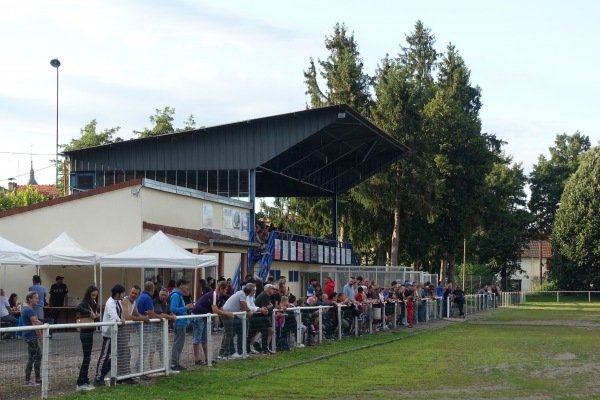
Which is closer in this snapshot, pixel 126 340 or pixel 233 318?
pixel 126 340

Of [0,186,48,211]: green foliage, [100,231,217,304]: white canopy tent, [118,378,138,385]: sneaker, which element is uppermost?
[0,186,48,211]: green foliage

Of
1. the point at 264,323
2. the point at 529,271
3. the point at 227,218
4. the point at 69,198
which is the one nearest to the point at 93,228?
the point at 69,198

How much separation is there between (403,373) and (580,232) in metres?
61.3

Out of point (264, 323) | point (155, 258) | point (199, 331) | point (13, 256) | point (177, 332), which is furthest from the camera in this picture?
point (155, 258)

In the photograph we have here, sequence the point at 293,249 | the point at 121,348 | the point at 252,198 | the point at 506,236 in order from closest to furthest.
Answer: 1. the point at 121,348
2. the point at 252,198
3. the point at 293,249
4. the point at 506,236

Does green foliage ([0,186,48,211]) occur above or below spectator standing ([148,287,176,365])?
above

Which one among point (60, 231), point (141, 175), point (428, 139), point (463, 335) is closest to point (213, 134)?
point (141, 175)

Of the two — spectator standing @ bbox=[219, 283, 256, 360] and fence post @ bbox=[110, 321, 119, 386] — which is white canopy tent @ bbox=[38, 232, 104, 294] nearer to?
spectator standing @ bbox=[219, 283, 256, 360]

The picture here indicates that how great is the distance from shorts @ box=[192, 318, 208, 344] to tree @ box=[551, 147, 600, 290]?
61.4 m

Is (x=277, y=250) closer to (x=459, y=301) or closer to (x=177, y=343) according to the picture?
(x=459, y=301)

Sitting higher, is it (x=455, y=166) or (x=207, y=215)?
(x=455, y=166)

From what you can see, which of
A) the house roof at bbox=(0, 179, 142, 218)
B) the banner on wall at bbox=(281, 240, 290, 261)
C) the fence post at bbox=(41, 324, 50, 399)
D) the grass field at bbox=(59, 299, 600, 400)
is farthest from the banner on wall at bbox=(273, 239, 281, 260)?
the fence post at bbox=(41, 324, 50, 399)

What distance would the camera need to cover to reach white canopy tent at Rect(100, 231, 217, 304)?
2570 centimetres

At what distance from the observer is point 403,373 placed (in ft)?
→ 59.8
